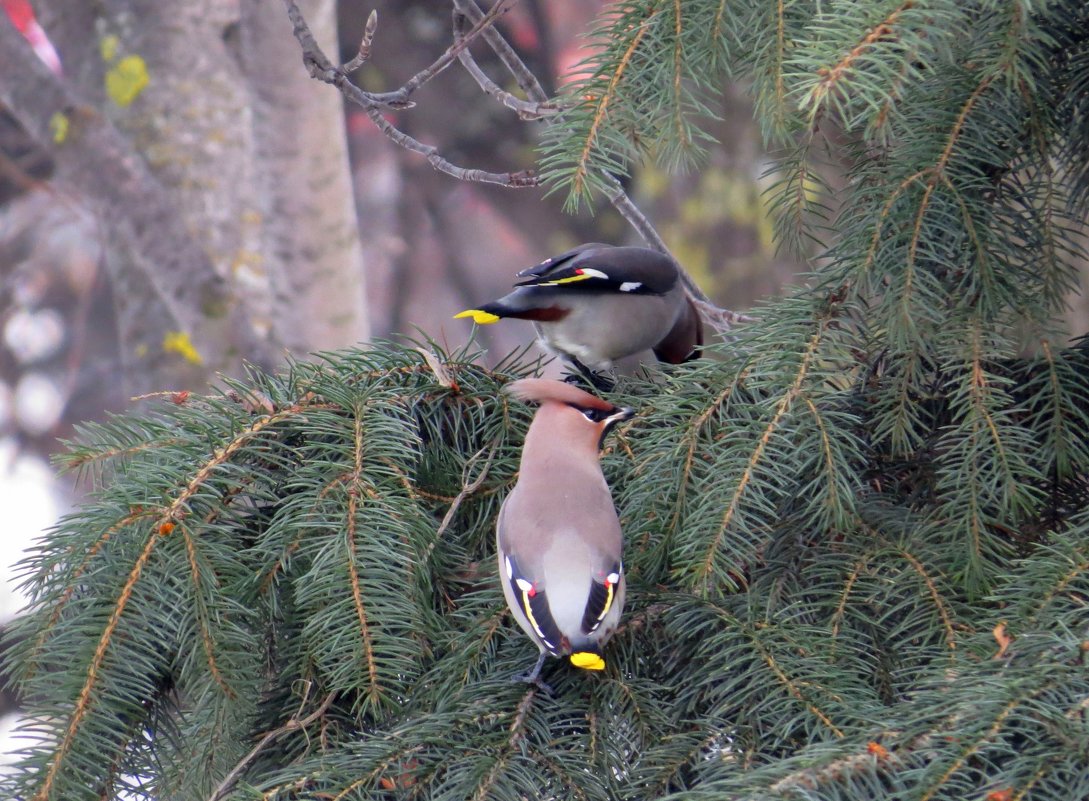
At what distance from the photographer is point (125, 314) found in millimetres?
4469

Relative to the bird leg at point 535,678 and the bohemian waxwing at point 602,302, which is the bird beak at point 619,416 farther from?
the bohemian waxwing at point 602,302

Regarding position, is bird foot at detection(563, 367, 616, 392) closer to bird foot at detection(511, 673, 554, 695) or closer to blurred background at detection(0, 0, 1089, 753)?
blurred background at detection(0, 0, 1089, 753)

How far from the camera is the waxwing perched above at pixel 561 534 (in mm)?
1478

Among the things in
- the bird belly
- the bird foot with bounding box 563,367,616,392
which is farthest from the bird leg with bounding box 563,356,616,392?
the bird belly

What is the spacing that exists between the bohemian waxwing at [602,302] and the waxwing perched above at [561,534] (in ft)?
2.71

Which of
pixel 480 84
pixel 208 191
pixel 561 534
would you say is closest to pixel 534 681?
pixel 561 534

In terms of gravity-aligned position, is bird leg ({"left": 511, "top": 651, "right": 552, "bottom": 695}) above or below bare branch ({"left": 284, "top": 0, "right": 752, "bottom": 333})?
below

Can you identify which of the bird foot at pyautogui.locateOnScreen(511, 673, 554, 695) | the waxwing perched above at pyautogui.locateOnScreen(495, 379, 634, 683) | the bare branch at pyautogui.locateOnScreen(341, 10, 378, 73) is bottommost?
the bird foot at pyautogui.locateOnScreen(511, 673, 554, 695)

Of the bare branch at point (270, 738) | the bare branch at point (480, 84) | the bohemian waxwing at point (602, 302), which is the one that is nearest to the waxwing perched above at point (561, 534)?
the bare branch at point (270, 738)

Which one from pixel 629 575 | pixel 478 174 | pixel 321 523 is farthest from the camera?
pixel 478 174

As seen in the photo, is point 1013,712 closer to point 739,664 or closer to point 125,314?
point 739,664

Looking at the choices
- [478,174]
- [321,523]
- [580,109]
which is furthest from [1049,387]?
[478,174]

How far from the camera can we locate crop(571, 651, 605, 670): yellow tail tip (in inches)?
55.2

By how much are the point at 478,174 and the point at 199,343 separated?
1937mm
